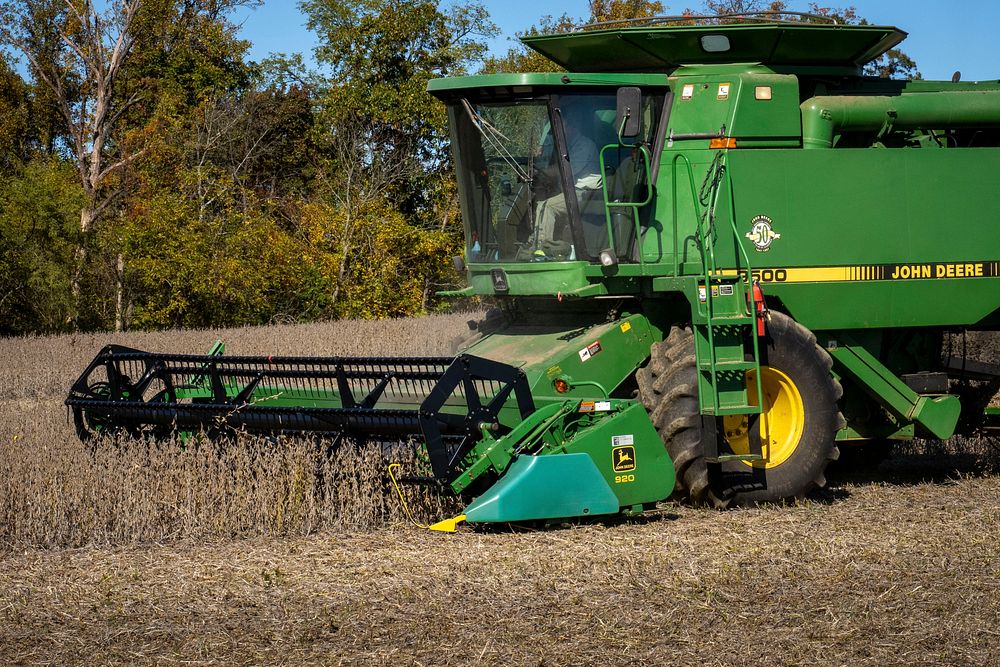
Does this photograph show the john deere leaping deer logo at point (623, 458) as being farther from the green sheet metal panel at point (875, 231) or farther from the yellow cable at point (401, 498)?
the green sheet metal panel at point (875, 231)

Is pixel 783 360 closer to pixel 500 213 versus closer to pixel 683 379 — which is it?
pixel 683 379

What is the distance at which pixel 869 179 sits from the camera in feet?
22.7

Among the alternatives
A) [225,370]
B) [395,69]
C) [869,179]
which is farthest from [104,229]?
[869,179]

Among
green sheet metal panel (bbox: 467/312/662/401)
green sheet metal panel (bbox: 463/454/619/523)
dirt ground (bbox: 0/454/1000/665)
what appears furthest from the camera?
green sheet metal panel (bbox: 467/312/662/401)

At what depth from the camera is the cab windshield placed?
6633mm

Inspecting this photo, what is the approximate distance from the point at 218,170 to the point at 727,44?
19.0m

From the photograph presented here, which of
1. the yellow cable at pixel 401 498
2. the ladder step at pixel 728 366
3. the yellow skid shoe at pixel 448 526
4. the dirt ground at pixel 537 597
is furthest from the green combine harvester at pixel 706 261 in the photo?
the dirt ground at pixel 537 597

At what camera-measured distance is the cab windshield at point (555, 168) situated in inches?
261

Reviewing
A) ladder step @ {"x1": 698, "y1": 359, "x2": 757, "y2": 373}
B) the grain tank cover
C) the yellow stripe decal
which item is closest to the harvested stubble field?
ladder step @ {"x1": 698, "y1": 359, "x2": 757, "y2": 373}

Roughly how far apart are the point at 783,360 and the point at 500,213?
1901 millimetres

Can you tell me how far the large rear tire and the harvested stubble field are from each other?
19 centimetres

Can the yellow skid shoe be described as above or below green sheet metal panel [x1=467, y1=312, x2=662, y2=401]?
below

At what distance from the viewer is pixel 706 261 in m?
6.45

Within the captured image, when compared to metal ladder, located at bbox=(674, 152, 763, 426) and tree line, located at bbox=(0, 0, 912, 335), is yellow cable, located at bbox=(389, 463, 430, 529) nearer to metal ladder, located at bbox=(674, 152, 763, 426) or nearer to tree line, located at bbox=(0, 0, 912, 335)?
metal ladder, located at bbox=(674, 152, 763, 426)
